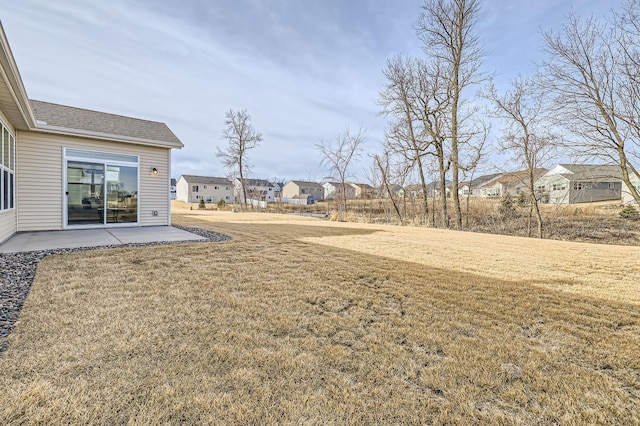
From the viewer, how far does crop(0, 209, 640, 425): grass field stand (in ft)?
5.00

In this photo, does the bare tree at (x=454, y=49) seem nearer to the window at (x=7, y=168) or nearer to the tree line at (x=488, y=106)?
the tree line at (x=488, y=106)

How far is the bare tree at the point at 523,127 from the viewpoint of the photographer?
11986 millimetres

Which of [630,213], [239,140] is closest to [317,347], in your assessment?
[630,213]

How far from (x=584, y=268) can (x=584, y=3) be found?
9.29 meters

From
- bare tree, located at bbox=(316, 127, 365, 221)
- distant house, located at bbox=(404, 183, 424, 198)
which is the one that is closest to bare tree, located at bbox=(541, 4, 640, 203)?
distant house, located at bbox=(404, 183, 424, 198)

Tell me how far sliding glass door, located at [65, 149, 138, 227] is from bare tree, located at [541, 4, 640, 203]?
13.7 meters

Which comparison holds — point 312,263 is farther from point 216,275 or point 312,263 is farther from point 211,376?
point 211,376

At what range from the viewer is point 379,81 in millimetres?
15195

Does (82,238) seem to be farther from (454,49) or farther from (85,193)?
(454,49)

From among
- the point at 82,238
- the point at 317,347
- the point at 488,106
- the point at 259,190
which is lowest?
the point at 317,347

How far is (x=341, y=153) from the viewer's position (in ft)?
57.1

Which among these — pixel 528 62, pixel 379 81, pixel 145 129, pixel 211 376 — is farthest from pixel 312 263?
pixel 379 81

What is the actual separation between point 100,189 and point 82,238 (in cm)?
196

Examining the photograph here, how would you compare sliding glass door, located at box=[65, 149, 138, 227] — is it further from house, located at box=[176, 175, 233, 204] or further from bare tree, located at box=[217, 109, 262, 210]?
house, located at box=[176, 175, 233, 204]
